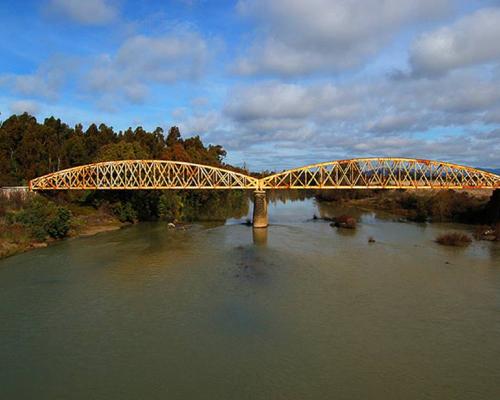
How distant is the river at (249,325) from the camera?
54.7 feet

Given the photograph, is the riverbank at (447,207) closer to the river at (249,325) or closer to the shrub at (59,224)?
the river at (249,325)

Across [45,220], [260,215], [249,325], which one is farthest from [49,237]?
[249,325]

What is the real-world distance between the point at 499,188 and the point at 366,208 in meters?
32.7

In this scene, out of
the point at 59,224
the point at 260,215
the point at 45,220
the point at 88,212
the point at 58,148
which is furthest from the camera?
the point at 58,148

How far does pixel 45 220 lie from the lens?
4422 cm

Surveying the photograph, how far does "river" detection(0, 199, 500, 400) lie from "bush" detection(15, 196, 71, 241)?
178 inches

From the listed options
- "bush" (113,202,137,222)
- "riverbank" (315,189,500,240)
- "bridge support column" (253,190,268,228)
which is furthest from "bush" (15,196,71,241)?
"riverbank" (315,189,500,240)

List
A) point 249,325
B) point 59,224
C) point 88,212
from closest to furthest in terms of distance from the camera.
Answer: point 249,325 → point 59,224 → point 88,212

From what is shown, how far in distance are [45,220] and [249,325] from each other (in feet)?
99.7

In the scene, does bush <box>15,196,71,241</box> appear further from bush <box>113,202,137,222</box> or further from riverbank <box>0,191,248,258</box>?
bush <box>113,202,137,222</box>

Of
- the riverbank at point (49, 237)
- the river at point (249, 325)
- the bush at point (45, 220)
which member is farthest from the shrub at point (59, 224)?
the river at point (249, 325)

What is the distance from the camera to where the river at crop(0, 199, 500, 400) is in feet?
54.7

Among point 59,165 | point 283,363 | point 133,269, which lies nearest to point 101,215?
point 59,165

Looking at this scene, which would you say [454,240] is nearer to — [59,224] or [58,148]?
[59,224]
